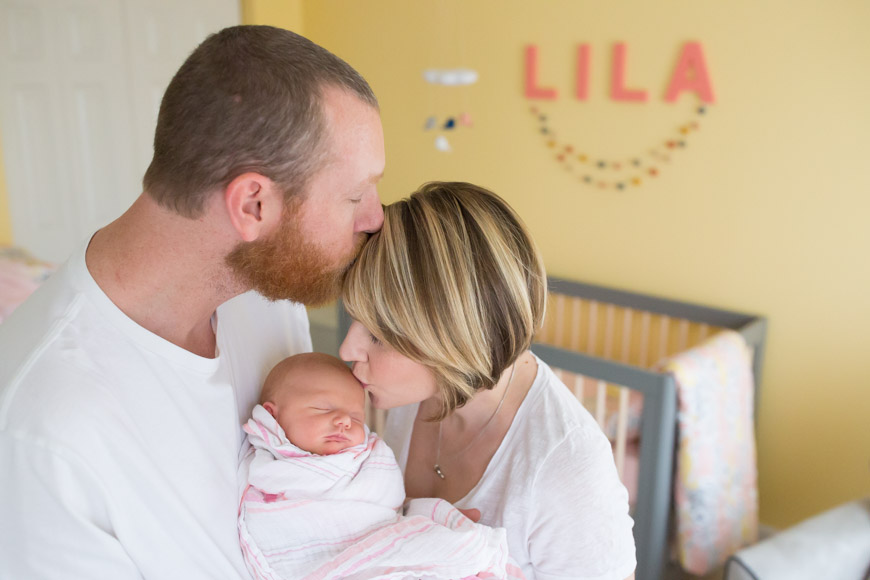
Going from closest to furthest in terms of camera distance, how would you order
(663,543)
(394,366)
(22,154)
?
(394,366)
(663,543)
(22,154)

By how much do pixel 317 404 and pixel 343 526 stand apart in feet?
0.67

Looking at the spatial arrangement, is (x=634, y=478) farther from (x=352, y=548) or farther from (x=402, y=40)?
(x=402, y=40)

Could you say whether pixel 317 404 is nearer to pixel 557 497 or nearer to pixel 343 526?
pixel 343 526

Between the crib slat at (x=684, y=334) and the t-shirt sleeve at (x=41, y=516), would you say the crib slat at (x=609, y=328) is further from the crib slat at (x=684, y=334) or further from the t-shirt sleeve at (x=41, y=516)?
the t-shirt sleeve at (x=41, y=516)

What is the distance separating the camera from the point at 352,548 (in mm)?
1134

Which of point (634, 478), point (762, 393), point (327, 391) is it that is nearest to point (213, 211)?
point (327, 391)

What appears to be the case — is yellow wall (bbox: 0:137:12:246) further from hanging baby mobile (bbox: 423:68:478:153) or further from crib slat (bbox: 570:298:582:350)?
crib slat (bbox: 570:298:582:350)

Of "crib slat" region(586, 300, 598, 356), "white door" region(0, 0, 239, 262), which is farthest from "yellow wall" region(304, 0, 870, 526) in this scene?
"white door" region(0, 0, 239, 262)

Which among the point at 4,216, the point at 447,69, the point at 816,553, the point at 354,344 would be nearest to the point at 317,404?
the point at 354,344

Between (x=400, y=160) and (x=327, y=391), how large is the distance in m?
2.46

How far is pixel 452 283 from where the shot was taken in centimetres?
113

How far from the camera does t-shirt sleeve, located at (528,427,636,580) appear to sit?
1119 mm

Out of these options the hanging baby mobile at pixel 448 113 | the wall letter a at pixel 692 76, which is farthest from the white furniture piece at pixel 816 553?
the hanging baby mobile at pixel 448 113

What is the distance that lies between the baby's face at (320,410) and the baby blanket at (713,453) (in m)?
1.22
